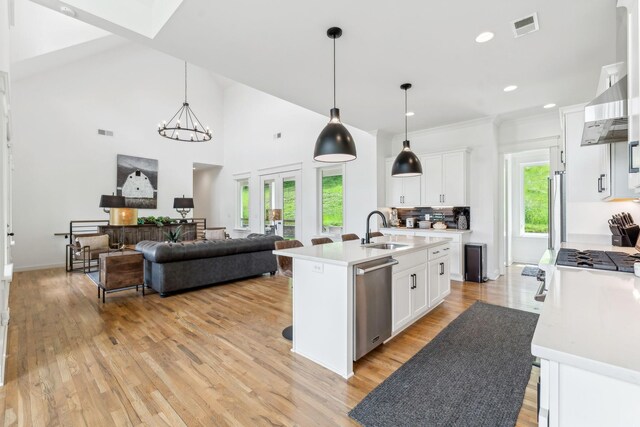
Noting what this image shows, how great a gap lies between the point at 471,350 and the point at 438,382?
71 cm

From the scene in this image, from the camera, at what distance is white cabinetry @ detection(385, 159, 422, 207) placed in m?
5.89

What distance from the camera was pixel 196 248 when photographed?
459 cm

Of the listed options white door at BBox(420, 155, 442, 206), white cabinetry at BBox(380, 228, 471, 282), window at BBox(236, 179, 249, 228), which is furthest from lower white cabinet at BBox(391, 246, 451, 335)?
window at BBox(236, 179, 249, 228)

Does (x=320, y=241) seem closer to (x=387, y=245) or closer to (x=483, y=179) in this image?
(x=387, y=245)

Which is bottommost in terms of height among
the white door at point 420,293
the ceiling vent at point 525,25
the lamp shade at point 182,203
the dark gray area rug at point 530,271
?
the dark gray area rug at point 530,271

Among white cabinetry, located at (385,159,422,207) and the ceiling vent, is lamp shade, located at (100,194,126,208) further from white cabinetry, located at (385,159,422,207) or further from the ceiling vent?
the ceiling vent

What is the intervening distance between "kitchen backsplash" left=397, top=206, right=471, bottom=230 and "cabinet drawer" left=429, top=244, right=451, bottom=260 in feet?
6.72

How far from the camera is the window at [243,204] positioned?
948cm

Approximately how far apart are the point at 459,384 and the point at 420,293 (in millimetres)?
1185

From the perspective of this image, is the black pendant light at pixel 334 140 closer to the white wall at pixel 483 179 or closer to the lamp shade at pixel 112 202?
the lamp shade at pixel 112 202

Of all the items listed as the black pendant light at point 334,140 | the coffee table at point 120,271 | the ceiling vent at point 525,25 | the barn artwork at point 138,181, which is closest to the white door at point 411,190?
the ceiling vent at point 525,25

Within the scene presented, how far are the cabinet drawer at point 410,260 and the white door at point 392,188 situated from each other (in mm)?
2932

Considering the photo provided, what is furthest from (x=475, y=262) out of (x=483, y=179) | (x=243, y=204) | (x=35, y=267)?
(x=35, y=267)

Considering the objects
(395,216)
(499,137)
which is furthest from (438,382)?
(499,137)
